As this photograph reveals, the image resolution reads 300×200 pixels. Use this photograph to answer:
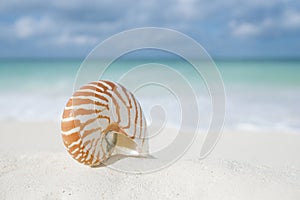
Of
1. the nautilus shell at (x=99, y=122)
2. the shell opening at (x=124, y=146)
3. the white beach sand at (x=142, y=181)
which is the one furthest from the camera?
the shell opening at (x=124, y=146)

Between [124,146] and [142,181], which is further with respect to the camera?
[124,146]

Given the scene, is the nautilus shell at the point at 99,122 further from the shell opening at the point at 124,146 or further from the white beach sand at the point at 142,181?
the white beach sand at the point at 142,181

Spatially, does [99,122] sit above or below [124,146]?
above

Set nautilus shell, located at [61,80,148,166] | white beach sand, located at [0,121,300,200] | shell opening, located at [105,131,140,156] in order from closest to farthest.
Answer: white beach sand, located at [0,121,300,200] → nautilus shell, located at [61,80,148,166] → shell opening, located at [105,131,140,156]

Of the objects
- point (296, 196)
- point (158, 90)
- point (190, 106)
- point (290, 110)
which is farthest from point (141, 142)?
point (158, 90)

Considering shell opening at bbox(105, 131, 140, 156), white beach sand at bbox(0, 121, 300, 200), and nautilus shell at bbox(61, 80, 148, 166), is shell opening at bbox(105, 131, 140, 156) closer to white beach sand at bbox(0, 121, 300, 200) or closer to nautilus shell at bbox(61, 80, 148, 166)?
nautilus shell at bbox(61, 80, 148, 166)

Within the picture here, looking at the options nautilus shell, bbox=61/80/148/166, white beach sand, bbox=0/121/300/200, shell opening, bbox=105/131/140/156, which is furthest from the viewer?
shell opening, bbox=105/131/140/156

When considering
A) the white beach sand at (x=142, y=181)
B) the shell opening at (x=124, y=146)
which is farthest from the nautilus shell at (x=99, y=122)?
the white beach sand at (x=142, y=181)

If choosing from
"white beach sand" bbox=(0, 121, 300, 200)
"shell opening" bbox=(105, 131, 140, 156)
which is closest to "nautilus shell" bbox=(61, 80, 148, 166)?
"shell opening" bbox=(105, 131, 140, 156)
